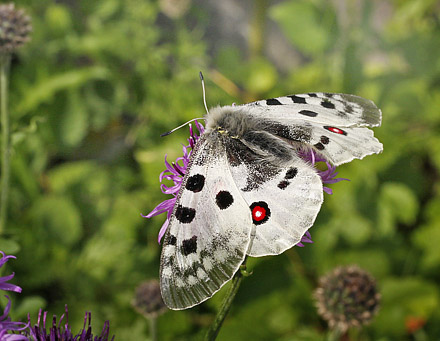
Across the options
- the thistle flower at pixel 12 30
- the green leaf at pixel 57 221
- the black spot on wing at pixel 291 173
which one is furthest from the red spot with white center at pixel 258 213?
the green leaf at pixel 57 221

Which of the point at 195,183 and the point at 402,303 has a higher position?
the point at 195,183

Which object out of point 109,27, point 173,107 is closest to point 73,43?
point 109,27

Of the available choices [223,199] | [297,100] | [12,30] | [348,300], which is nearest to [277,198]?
[223,199]

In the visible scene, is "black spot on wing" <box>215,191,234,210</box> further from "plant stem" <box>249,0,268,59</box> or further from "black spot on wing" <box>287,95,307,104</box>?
"plant stem" <box>249,0,268,59</box>

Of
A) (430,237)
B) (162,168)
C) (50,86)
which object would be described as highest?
(50,86)

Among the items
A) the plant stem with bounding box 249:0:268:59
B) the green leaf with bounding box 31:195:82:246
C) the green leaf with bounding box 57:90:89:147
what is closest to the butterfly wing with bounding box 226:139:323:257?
the green leaf with bounding box 31:195:82:246

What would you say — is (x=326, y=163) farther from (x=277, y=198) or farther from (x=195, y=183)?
(x=195, y=183)

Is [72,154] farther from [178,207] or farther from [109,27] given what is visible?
[178,207]

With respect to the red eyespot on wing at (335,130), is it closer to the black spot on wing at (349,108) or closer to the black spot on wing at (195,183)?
the black spot on wing at (349,108)
